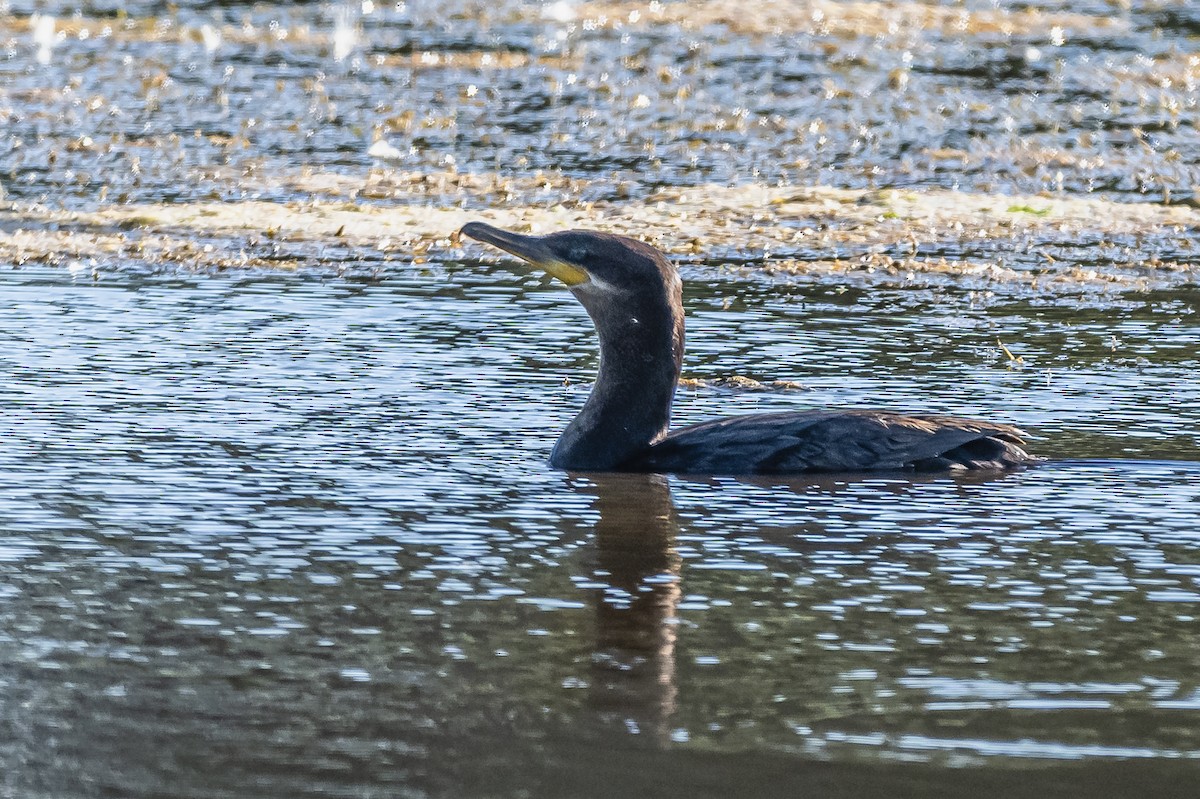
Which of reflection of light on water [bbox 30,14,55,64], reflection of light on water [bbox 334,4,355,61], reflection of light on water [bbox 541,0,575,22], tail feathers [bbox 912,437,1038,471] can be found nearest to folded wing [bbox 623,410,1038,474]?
tail feathers [bbox 912,437,1038,471]

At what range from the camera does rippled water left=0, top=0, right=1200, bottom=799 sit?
5.30m

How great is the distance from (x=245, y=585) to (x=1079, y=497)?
3218 millimetres

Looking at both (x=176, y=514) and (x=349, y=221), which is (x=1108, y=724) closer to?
(x=176, y=514)

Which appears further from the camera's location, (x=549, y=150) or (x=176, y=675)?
(x=549, y=150)

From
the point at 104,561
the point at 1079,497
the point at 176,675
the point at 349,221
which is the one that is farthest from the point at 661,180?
the point at 176,675

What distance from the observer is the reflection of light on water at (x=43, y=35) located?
23.4 metres

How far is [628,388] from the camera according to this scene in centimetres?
884

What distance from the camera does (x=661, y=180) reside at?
17.0m

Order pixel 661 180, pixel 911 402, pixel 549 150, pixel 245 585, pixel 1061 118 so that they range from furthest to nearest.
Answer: pixel 1061 118
pixel 549 150
pixel 661 180
pixel 911 402
pixel 245 585

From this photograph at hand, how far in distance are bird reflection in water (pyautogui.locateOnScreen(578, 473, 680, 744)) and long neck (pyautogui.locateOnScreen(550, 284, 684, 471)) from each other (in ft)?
0.50

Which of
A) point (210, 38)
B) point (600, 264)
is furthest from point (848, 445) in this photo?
point (210, 38)

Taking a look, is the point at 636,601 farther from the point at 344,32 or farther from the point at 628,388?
the point at 344,32

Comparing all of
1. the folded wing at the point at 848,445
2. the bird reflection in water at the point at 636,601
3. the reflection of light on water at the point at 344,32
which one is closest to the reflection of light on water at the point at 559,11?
the reflection of light on water at the point at 344,32

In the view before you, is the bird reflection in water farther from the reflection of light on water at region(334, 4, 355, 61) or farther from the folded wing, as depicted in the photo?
the reflection of light on water at region(334, 4, 355, 61)
